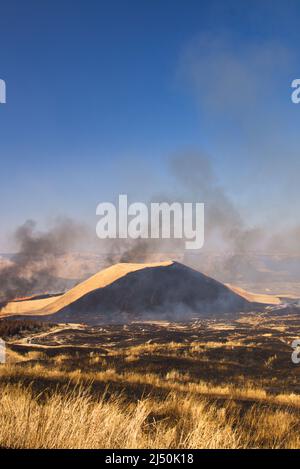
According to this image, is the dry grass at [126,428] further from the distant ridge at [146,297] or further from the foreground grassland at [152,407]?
the distant ridge at [146,297]

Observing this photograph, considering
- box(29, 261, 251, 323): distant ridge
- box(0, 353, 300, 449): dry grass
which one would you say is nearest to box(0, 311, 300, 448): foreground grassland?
box(0, 353, 300, 449): dry grass

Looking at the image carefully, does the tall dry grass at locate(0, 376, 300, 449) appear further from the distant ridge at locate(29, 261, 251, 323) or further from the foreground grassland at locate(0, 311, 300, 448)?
the distant ridge at locate(29, 261, 251, 323)

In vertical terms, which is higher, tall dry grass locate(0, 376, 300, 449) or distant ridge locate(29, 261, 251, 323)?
tall dry grass locate(0, 376, 300, 449)

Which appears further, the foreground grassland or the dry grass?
the foreground grassland

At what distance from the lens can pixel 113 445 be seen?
5.08 metres

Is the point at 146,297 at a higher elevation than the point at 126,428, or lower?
lower

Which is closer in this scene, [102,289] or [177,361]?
[177,361]

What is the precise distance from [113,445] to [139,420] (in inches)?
31.4

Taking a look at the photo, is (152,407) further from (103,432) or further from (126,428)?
(103,432)

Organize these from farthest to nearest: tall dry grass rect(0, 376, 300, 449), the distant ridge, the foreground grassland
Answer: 1. the distant ridge
2. the foreground grassland
3. tall dry grass rect(0, 376, 300, 449)

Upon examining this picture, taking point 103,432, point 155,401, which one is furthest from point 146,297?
point 103,432
